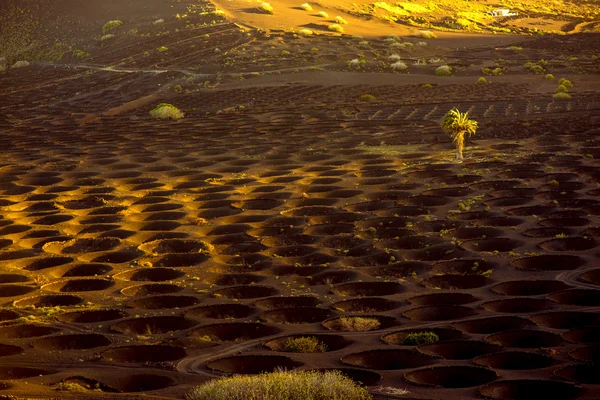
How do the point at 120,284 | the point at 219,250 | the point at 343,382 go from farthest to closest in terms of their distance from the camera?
Result: the point at 219,250 → the point at 120,284 → the point at 343,382

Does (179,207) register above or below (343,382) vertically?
below

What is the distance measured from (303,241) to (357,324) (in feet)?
35.9

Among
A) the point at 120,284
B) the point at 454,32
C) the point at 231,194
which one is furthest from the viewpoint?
the point at 454,32

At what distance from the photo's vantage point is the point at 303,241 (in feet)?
113

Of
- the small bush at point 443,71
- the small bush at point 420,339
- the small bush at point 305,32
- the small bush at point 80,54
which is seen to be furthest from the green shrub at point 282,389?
the small bush at point 80,54

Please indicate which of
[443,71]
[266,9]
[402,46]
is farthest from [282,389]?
[266,9]

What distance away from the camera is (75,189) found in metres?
45.1

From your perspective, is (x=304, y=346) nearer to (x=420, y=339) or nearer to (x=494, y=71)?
(x=420, y=339)

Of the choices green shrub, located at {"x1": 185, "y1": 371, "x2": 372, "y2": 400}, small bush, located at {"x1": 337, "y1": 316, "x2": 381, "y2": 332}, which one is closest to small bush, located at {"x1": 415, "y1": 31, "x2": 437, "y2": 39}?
small bush, located at {"x1": 337, "y1": 316, "x2": 381, "y2": 332}

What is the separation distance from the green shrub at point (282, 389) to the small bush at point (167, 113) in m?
55.0

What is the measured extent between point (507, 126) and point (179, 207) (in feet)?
88.7

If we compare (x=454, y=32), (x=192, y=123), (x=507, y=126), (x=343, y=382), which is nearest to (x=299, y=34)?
(x=454, y=32)

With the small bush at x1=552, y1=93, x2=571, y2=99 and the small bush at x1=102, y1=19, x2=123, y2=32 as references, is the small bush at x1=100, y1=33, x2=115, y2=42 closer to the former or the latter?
the small bush at x1=102, y1=19, x2=123, y2=32

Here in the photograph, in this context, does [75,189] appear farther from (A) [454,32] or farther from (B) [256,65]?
(A) [454,32]
